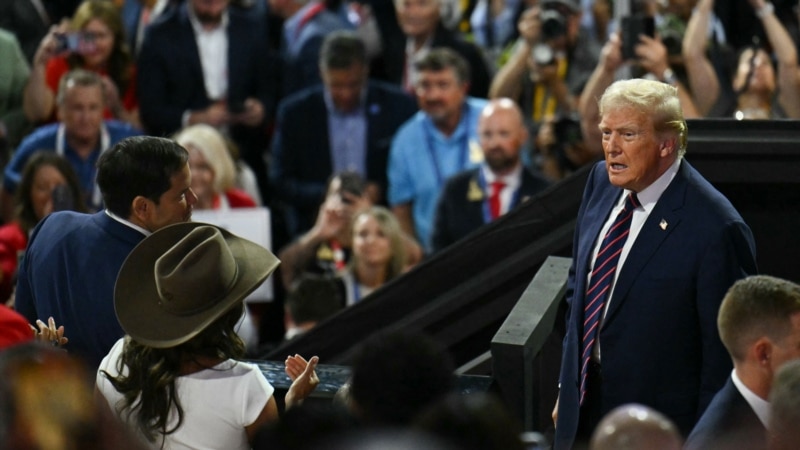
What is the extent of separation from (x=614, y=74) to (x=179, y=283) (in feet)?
16.0

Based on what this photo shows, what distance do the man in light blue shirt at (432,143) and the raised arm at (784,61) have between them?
69.8 inches

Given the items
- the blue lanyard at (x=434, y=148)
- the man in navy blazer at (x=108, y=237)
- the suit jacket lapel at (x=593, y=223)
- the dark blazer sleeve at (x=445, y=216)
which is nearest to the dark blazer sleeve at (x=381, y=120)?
the blue lanyard at (x=434, y=148)

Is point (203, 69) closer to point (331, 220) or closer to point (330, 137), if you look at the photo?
point (330, 137)

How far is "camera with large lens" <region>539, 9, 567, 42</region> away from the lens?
9.23 meters

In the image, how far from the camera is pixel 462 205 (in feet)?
27.5

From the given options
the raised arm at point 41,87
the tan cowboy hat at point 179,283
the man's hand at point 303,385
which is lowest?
the raised arm at point 41,87

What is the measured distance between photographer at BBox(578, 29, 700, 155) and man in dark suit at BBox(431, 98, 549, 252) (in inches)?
18.3

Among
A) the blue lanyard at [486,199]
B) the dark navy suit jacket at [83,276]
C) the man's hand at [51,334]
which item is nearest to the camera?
the man's hand at [51,334]

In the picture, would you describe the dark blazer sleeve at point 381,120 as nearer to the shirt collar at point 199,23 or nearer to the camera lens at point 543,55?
the camera lens at point 543,55

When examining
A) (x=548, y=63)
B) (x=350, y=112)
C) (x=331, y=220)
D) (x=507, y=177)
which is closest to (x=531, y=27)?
(x=548, y=63)

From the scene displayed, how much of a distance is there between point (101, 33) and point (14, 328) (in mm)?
5637

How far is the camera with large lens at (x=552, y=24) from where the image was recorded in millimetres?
9234

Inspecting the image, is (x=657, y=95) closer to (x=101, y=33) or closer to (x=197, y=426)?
(x=197, y=426)

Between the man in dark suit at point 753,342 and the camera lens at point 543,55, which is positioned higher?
the man in dark suit at point 753,342
